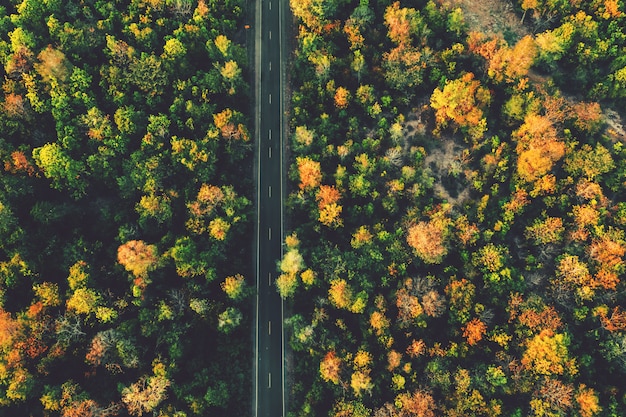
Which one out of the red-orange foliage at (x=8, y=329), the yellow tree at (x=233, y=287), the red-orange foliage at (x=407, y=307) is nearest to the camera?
the red-orange foliage at (x=8, y=329)

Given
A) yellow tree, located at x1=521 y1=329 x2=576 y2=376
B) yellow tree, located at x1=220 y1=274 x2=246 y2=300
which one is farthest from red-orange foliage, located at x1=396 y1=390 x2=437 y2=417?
yellow tree, located at x1=220 y1=274 x2=246 y2=300

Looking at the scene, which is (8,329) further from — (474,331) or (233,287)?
(474,331)

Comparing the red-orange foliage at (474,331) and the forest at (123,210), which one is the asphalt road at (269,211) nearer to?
the forest at (123,210)

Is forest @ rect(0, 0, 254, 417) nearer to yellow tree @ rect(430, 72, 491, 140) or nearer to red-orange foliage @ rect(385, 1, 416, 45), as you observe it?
red-orange foliage @ rect(385, 1, 416, 45)

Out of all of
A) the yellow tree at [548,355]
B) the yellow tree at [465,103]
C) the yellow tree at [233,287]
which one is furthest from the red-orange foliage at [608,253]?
the yellow tree at [233,287]

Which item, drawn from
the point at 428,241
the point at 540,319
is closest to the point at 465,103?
the point at 428,241

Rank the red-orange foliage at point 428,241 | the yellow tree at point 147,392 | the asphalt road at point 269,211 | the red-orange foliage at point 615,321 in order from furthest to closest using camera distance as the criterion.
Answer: the asphalt road at point 269,211 < the red-orange foliage at point 428,241 < the red-orange foliage at point 615,321 < the yellow tree at point 147,392
